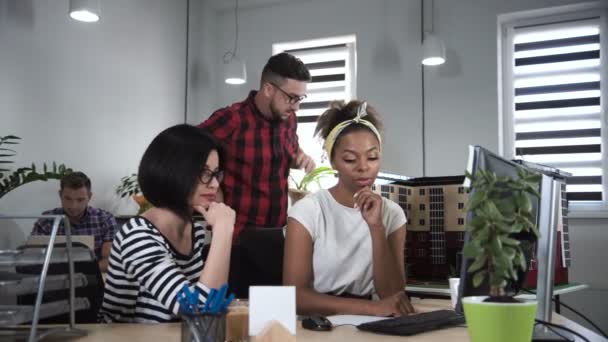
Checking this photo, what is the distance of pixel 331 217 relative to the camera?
1.82 m

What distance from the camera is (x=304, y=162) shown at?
2.95 meters

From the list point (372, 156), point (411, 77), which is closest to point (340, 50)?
point (411, 77)

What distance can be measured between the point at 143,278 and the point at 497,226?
0.82m

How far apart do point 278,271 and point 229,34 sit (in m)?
4.08

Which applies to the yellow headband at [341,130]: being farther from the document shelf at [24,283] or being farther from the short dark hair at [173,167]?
the document shelf at [24,283]

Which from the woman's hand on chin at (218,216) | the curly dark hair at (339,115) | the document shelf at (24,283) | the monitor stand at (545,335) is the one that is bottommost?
the monitor stand at (545,335)

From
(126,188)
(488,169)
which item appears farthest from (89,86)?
(488,169)

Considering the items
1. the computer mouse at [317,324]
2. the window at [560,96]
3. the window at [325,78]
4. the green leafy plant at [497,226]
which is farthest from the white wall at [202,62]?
the green leafy plant at [497,226]

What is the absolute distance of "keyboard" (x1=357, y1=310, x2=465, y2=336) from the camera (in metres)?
1.19

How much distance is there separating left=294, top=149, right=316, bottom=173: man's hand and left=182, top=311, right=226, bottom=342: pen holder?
1.89m

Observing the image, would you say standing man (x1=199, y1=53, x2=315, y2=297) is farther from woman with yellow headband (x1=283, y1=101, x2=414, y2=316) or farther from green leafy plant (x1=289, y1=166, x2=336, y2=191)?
green leafy plant (x1=289, y1=166, x2=336, y2=191)

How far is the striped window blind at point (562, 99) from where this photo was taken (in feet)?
14.4

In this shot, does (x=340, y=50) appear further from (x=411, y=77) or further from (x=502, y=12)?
(x=502, y=12)

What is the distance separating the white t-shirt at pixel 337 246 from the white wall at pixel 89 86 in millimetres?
2659
